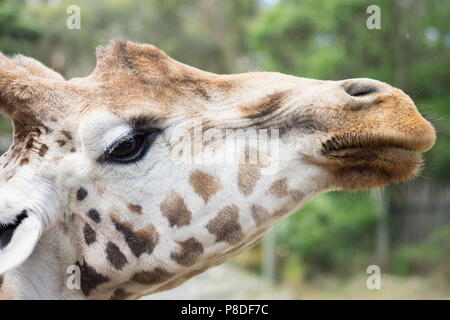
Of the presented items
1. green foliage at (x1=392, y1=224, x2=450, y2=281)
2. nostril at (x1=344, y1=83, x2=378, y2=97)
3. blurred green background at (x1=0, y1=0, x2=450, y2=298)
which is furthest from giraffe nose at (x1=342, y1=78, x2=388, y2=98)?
green foliage at (x1=392, y1=224, x2=450, y2=281)

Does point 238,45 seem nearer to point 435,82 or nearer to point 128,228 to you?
point 435,82

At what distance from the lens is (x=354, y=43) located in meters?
13.3

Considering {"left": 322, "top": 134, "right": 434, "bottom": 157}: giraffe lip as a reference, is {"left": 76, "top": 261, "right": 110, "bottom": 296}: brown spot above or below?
below

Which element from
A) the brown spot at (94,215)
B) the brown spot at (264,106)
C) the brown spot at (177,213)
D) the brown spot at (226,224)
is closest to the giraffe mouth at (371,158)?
the brown spot at (264,106)

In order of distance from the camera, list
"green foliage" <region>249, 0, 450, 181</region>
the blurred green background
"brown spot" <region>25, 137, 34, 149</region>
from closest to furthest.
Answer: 1. "brown spot" <region>25, 137, 34, 149</region>
2. the blurred green background
3. "green foliage" <region>249, 0, 450, 181</region>

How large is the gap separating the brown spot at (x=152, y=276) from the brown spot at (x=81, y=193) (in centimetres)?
40

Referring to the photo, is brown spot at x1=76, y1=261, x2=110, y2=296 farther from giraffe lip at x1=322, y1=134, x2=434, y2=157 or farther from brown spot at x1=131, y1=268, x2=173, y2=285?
giraffe lip at x1=322, y1=134, x2=434, y2=157

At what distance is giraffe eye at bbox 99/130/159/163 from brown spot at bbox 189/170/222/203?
24 cm

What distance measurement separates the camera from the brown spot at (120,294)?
8.39 feet

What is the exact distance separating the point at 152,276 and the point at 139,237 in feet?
0.61

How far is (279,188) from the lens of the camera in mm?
2447

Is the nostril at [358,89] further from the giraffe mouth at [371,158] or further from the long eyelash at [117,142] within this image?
the long eyelash at [117,142]

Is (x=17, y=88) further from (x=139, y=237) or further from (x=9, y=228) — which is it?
(x=139, y=237)

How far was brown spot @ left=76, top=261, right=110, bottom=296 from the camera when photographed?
2.48m
